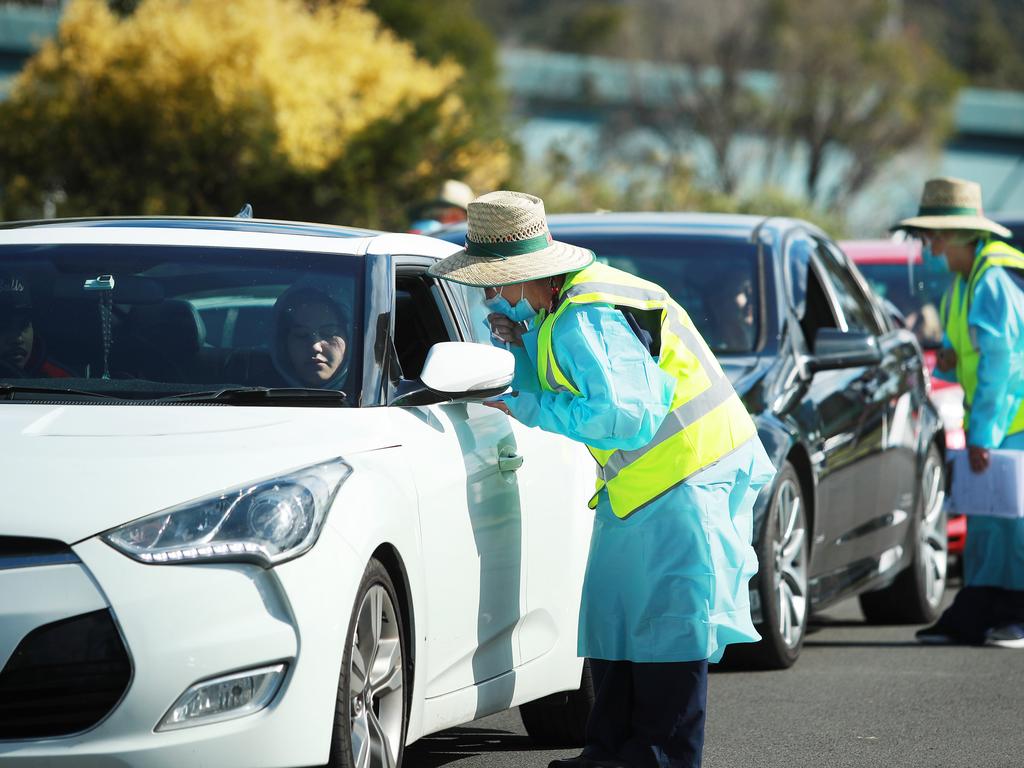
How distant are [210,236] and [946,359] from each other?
4468 mm

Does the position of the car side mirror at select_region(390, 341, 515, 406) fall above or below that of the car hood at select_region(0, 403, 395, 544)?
above

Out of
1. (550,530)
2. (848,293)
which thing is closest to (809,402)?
(848,293)

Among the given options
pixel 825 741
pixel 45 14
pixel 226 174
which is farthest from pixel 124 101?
pixel 825 741

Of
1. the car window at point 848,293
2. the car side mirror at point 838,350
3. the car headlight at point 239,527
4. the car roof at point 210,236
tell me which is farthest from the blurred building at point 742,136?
the car headlight at point 239,527

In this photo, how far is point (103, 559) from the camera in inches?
156

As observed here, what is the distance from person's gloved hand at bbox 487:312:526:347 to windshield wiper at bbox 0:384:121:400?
1.03 metres

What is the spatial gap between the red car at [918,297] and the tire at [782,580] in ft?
8.45

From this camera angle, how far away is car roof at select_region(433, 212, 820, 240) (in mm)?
8664

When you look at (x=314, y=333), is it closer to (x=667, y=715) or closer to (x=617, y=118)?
(x=667, y=715)

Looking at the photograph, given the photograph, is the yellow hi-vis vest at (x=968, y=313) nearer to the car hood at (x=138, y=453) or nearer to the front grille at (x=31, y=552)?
the car hood at (x=138, y=453)

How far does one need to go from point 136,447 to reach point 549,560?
1.68m

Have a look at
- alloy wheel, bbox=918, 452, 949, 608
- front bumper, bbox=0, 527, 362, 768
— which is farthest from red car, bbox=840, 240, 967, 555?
front bumper, bbox=0, 527, 362, 768

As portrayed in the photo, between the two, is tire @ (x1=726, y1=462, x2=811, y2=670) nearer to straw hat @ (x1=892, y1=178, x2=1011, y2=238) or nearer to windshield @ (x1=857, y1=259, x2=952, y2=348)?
straw hat @ (x1=892, y1=178, x2=1011, y2=238)

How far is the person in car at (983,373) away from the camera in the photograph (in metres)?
8.48
